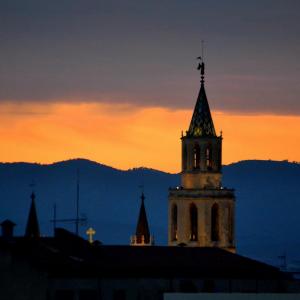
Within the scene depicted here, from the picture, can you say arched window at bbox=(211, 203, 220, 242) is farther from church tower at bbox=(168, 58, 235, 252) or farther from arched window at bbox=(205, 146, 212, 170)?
arched window at bbox=(205, 146, 212, 170)

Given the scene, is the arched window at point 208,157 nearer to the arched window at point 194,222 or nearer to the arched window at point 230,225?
the arched window at point 194,222

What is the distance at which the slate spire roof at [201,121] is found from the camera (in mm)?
→ 196000

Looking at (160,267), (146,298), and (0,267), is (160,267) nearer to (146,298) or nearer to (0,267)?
(146,298)

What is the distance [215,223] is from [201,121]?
766 centimetres

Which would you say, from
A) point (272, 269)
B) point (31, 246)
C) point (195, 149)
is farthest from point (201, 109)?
point (31, 246)

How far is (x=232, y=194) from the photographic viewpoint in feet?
646

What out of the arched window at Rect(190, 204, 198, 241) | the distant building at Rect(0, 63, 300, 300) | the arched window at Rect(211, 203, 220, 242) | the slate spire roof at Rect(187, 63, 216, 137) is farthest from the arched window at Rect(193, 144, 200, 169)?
the distant building at Rect(0, 63, 300, 300)

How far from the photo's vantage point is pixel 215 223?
196m

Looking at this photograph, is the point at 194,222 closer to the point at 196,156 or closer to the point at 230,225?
the point at 230,225

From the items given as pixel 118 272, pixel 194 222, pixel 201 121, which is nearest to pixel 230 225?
pixel 194 222

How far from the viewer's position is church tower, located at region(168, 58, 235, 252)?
642ft

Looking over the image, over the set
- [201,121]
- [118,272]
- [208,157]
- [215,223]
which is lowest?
[118,272]

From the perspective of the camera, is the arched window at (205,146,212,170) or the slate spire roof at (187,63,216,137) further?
the slate spire roof at (187,63,216,137)

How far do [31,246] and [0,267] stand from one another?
356cm
